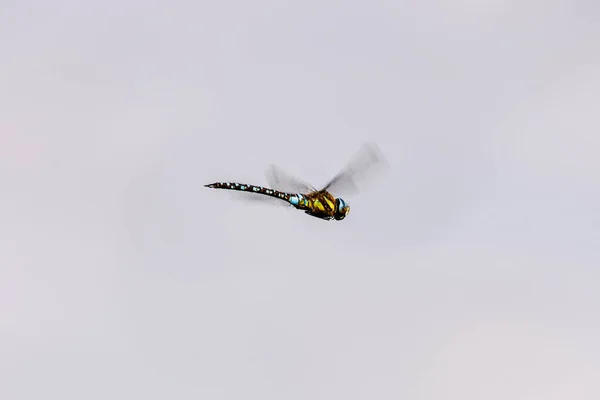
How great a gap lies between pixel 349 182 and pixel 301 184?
259 inches

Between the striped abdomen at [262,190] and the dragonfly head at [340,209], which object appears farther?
the dragonfly head at [340,209]

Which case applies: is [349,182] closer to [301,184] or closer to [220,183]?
[301,184]

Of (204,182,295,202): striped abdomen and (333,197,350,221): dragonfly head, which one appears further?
(333,197,350,221): dragonfly head

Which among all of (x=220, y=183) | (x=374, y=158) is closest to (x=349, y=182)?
(x=374, y=158)

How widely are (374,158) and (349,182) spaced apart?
4745mm

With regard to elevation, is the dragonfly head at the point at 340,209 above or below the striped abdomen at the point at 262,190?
below

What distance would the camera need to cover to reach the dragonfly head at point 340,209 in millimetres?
174125

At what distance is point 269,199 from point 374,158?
604 inches

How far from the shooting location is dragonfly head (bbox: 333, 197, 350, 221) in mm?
174125

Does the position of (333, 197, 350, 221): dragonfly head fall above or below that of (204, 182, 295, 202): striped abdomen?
below

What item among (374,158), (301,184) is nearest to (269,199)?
(301,184)

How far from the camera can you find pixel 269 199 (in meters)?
173

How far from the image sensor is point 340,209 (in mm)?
174250

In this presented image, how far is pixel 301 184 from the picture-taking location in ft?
570
